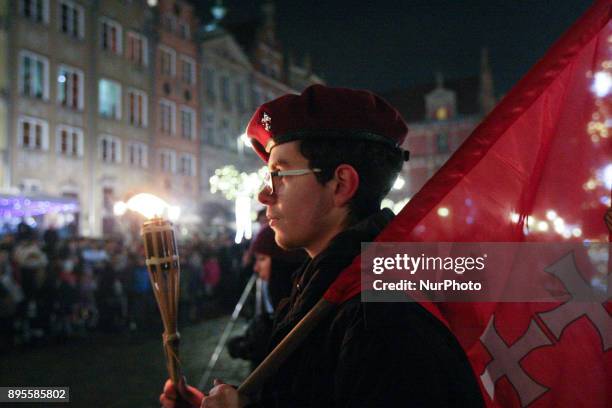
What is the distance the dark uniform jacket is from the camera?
1.28 m

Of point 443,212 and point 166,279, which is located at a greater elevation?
point 443,212

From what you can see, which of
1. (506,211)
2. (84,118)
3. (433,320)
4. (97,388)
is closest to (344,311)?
(433,320)

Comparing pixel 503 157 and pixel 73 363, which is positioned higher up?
pixel 503 157

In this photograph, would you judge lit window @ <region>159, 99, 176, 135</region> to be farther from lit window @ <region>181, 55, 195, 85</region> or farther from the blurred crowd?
the blurred crowd

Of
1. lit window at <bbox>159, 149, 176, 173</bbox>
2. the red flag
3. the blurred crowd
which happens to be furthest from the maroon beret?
lit window at <bbox>159, 149, 176, 173</bbox>

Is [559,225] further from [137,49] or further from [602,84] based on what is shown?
[137,49]

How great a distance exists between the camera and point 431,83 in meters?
64.0

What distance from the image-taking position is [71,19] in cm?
2827

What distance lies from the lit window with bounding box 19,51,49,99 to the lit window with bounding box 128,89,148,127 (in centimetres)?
602

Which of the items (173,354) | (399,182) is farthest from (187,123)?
(173,354)

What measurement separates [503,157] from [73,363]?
8797 mm

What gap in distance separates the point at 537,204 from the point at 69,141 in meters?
29.2

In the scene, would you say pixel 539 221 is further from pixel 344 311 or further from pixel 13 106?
pixel 13 106

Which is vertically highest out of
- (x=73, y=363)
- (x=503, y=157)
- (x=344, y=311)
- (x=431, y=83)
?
(x=431, y=83)
